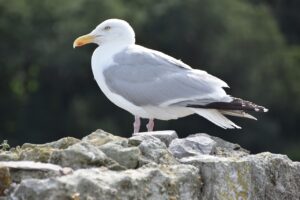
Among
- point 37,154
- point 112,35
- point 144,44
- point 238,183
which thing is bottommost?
point 144,44

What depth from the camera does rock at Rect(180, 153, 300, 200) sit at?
7.05 metres

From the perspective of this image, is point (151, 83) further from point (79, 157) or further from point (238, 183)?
point (79, 157)

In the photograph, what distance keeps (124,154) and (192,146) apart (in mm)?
698

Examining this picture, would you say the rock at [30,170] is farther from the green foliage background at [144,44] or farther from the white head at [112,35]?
the green foliage background at [144,44]

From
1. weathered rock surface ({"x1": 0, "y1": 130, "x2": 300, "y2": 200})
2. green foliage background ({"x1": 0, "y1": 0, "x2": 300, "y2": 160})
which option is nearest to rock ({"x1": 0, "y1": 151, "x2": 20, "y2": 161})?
weathered rock surface ({"x1": 0, "y1": 130, "x2": 300, "y2": 200})

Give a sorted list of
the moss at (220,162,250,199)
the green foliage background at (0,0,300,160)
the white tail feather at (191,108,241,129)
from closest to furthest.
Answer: the moss at (220,162,250,199), the white tail feather at (191,108,241,129), the green foliage background at (0,0,300,160)

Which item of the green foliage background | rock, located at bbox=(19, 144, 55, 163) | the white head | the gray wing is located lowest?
the green foliage background

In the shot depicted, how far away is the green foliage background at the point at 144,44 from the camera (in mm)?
31094

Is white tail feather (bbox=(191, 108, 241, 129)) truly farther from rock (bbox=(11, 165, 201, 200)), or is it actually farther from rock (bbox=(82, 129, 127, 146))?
rock (bbox=(11, 165, 201, 200))

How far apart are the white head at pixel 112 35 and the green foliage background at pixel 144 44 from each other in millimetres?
19653

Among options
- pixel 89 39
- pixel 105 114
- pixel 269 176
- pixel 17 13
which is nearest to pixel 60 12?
pixel 17 13

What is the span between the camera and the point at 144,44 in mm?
31859

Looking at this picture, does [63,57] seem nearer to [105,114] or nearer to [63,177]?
[105,114]

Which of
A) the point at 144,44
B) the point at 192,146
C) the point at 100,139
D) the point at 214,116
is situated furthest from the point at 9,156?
the point at 144,44
